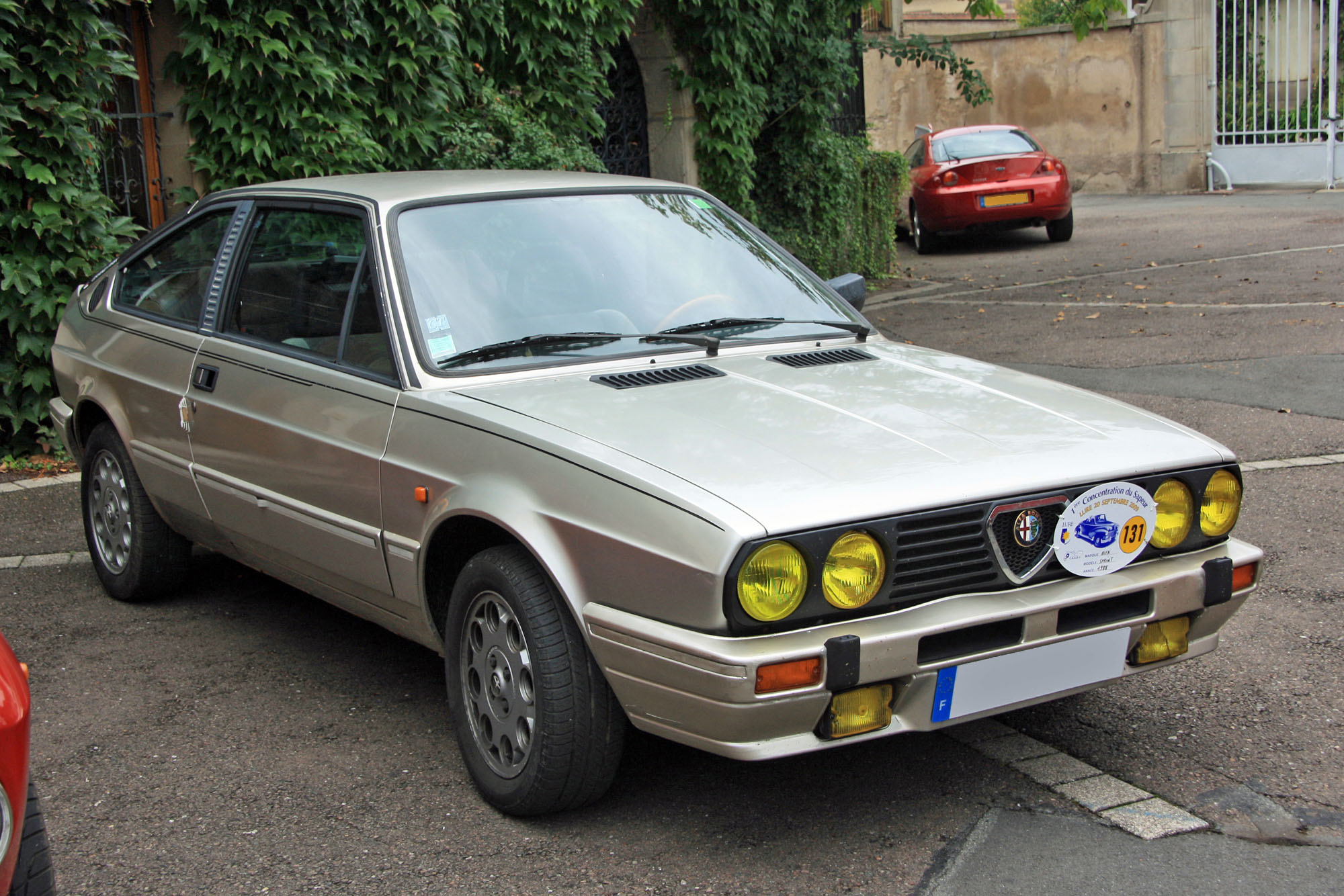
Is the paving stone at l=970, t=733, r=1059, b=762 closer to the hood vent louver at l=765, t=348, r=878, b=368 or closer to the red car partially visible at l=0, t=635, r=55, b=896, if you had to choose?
the hood vent louver at l=765, t=348, r=878, b=368

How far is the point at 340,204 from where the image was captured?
4.16m

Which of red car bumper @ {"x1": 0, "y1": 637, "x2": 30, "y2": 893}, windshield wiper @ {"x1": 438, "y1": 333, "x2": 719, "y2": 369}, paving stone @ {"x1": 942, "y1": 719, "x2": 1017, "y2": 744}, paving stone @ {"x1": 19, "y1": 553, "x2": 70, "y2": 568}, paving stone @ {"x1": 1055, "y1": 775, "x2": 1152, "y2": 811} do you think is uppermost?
windshield wiper @ {"x1": 438, "y1": 333, "x2": 719, "y2": 369}

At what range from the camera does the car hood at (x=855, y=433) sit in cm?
292

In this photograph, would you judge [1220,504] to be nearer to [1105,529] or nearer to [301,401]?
[1105,529]

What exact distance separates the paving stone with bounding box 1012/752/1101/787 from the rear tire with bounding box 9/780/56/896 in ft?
7.37

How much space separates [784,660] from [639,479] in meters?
0.49

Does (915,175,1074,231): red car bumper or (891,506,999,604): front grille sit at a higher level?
(915,175,1074,231): red car bumper

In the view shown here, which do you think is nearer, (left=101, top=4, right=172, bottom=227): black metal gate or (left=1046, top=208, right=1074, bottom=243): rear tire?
(left=101, top=4, right=172, bottom=227): black metal gate

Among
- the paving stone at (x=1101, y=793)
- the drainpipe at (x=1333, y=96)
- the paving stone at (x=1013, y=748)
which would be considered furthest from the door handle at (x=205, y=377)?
the drainpipe at (x=1333, y=96)

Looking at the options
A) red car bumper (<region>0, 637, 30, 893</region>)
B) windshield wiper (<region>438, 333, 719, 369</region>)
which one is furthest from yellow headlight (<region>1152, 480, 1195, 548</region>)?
red car bumper (<region>0, 637, 30, 893</region>)

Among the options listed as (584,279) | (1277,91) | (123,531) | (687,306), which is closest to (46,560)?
(123,531)

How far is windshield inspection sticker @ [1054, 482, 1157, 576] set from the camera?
3076mm

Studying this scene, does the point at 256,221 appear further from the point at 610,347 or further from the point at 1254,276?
the point at 1254,276

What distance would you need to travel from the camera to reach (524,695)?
322cm
